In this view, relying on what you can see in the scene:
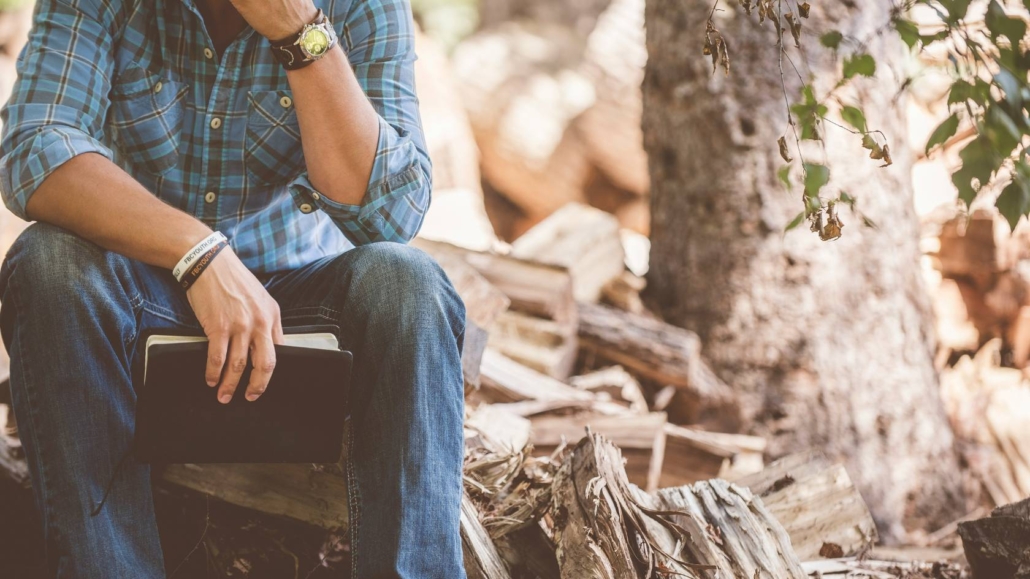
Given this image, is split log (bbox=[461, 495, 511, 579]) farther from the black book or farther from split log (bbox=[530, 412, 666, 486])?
split log (bbox=[530, 412, 666, 486])

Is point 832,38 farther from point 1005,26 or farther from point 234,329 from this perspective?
point 234,329

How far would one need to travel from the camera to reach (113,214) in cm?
146

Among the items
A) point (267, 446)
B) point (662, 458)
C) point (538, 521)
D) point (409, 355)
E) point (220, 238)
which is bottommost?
point (662, 458)

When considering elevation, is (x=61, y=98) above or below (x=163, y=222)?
above

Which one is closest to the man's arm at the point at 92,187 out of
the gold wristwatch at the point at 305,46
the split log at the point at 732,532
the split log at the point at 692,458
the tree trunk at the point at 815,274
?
the gold wristwatch at the point at 305,46

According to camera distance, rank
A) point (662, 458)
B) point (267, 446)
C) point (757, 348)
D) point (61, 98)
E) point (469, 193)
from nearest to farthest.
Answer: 1. point (267, 446)
2. point (61, 98)
3. point (662, 458)
4. point (757, 348)
5. point (469, 193)

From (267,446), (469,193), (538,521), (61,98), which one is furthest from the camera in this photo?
(469,193)

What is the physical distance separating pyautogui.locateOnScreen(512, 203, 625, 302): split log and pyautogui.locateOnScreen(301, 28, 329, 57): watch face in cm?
195

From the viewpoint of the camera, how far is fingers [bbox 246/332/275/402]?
138cm

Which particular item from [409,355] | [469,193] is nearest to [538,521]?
[409,355]

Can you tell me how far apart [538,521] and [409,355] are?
1.77ft

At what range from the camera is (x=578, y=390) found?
289 cm

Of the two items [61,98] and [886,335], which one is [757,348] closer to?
[886,335]

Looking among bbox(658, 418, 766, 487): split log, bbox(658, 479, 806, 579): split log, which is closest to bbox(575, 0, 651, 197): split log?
bbox(658, 418, 766, 487): split log
